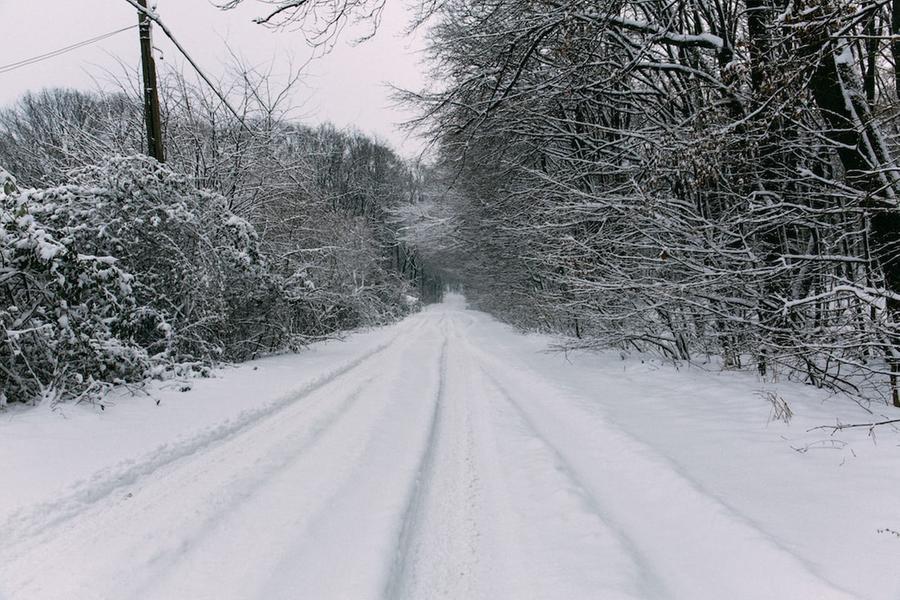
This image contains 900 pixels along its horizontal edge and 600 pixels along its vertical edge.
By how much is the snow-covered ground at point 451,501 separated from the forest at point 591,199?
104 centimetres

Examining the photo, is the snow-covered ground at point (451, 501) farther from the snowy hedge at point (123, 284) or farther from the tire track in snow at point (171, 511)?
the snowy hedge at point (123, 284)

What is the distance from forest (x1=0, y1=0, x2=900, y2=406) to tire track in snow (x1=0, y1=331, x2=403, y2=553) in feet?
6.53

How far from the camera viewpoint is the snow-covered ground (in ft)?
6.91

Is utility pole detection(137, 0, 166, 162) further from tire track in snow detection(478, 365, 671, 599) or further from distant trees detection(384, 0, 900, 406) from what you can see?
tire track in snow detection(478, 365, 671, 599)

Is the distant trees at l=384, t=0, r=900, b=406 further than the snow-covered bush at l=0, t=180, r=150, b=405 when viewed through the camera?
No

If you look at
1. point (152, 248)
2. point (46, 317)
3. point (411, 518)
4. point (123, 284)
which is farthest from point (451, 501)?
point (152, 248)

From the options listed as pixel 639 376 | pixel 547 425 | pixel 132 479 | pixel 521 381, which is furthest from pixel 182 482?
pixel 639 376

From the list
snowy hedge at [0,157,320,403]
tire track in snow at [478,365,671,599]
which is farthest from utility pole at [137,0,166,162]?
tire track in snow at [478,365,671,599]

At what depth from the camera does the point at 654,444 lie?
12.9 ft

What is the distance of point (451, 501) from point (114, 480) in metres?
2.58

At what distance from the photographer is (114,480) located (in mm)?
3332

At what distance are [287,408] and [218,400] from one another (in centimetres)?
106

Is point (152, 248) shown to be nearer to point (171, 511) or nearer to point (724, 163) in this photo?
point (171, 511)

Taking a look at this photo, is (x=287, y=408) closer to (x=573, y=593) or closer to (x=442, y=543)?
(x=442, y=543)
